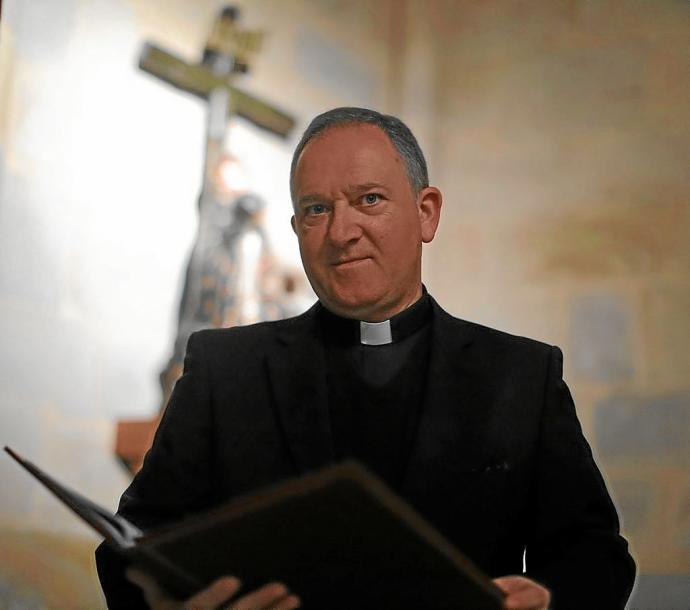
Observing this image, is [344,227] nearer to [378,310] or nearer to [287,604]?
[378,310]

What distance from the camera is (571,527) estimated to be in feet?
6.63

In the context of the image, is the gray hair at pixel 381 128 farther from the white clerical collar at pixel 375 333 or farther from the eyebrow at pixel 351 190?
the white clerical collar at pixel 375 333

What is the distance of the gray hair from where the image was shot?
2291 millimetres

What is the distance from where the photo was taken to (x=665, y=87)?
15.4 ft

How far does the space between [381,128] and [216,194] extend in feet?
7.38

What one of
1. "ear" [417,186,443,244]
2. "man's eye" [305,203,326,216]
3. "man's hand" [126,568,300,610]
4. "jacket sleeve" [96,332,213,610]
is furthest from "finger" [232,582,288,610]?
"ear" [417,186,443,244]

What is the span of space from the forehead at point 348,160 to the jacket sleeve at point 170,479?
48 cm

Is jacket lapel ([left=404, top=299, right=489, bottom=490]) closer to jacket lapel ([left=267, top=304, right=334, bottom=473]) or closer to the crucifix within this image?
jacket lapel ([left=267, top=304, right=334, bottom=473])

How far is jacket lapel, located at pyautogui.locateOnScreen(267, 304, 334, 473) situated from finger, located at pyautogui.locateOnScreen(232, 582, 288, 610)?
59 centimetres

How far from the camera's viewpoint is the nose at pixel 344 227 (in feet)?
7.08

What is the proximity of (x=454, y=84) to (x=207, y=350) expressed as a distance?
3.43 meters

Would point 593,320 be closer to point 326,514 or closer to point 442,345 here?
point 442,345

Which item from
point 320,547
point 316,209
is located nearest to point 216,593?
point 320,547

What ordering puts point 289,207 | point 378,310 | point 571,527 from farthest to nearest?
1. point 289,207
2. point 378,310
3. point 571,527
